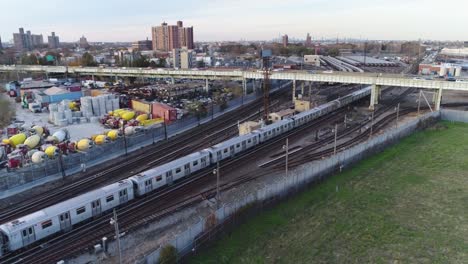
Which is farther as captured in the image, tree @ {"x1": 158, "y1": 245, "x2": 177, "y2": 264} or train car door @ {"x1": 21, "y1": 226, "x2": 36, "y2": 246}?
train car door @ {"x1": 21, "y1": 226, "x2": 36, "y2": 246}

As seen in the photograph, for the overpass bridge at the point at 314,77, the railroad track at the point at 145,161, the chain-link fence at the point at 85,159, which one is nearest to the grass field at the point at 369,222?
the railroad track at the point at 145,161

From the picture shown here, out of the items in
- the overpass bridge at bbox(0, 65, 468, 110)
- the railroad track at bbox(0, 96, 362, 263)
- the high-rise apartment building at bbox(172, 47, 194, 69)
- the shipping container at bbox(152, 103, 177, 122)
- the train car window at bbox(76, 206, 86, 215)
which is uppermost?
the high-rise apartment building at bbox(172, 47, 194, 69)

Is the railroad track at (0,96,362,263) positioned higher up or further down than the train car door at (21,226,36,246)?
further down

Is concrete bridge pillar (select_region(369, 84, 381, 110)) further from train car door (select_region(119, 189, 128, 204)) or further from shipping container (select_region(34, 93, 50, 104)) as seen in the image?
shipping container (select_region(34, 93, 50, 104))

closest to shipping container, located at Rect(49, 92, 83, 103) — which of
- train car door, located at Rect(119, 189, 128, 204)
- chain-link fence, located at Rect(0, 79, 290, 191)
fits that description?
chain-link fence, located at Rect(0, 79, 290, 191)

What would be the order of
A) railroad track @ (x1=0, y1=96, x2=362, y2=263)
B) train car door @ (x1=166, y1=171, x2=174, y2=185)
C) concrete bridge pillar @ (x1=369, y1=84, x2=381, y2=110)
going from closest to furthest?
railroad track @ (x1=0, y1=96, x2=362, y2=263)
train car door @ (x1=166, y1=171, x2=174, y2=185)
concrete bridge pillar @ (x1=369, y1=84, x2=381, y2=110)

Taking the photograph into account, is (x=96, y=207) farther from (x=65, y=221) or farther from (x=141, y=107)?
(x=141, y=107)

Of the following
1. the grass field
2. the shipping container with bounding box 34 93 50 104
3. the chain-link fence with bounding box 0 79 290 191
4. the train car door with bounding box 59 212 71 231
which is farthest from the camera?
the shipping container with bounding box 34 93 50 104

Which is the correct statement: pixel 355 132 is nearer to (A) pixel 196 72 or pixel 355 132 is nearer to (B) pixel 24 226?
(B) pixel 24 226

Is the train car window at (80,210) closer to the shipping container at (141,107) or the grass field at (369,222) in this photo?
the grass field at (369,222)
